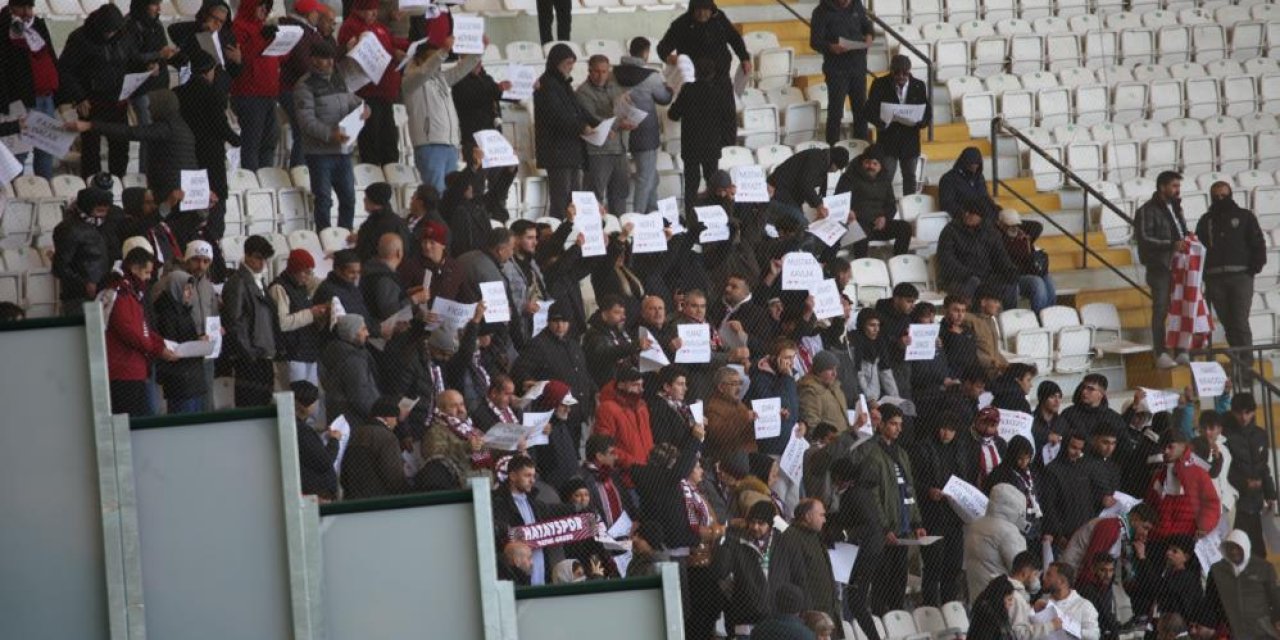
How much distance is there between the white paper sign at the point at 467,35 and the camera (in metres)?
14.5

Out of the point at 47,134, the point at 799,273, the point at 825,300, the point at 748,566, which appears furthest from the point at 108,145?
the point at 748,566

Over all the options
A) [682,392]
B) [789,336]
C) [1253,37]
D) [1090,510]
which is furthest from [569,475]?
[1253,37]

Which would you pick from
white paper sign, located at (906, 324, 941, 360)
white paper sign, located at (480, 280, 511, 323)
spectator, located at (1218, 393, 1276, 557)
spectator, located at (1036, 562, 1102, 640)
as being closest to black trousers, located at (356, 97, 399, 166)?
white paper sign, located at (480, 280, 511, 323)

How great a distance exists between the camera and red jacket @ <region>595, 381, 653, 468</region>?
12.7m

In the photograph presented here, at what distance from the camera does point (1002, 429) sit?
13930mm

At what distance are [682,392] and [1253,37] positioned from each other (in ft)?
23.0

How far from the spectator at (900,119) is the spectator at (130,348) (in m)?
5.87

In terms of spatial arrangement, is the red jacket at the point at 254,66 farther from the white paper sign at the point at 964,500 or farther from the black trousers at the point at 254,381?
the white paper sign at the point at 964,500

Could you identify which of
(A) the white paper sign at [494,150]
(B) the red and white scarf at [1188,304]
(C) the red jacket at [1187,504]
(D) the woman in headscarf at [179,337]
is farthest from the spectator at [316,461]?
(B) the red and white scarf at [1188,304]

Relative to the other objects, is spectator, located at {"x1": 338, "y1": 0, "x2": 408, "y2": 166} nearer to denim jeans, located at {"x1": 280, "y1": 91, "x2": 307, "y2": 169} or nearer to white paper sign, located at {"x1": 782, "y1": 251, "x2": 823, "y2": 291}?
denim jeans, located at {"x1": 280, "y1": 91, "x2": 307, "y2": 169}

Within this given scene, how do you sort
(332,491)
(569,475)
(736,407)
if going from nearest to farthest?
(332,491) < (569,475) < (736,407)

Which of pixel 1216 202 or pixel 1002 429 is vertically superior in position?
pixel 1216 202

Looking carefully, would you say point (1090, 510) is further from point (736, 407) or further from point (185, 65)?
point (185, 65)

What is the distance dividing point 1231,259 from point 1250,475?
1766 mm
